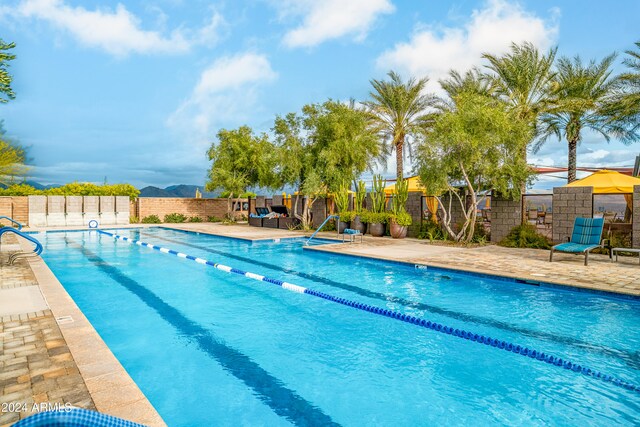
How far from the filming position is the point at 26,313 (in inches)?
180

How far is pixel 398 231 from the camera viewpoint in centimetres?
1408

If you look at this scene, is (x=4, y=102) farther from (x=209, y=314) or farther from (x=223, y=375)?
(x=223, y=375)

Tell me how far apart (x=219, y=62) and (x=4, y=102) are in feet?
41.7

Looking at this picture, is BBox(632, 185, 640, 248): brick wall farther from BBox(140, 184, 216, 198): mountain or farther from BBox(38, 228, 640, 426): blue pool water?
BBox(140, 184, 216, 198): mountain

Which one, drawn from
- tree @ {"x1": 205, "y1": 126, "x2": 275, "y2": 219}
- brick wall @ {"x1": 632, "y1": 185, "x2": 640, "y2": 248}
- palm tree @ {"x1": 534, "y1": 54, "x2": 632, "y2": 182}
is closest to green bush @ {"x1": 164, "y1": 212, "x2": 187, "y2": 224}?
tree @ {"x1": 205, "y1": 126, "x2": 275, "y2": 219}

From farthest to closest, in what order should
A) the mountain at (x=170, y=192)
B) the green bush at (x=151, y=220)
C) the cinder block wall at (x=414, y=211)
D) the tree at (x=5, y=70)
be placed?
the mountain at (x=170, y=192), the green bush at (x=151, y=220), the cinder block wall at (x=414, y=211), the tree at (x=5, y=70)

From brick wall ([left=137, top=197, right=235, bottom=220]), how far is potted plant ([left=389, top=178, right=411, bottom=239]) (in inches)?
556

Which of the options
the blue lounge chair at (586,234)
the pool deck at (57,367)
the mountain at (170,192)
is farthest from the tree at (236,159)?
the pool deck at (57,367)

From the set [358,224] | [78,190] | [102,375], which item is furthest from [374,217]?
[78,190]

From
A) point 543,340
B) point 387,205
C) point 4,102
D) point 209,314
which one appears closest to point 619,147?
point 387,205

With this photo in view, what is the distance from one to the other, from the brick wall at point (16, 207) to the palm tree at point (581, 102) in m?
26.2

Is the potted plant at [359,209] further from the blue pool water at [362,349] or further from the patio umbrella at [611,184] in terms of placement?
the patio umbrella at [611,184]

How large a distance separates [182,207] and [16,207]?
8.36m

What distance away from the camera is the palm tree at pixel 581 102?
17375 mm
